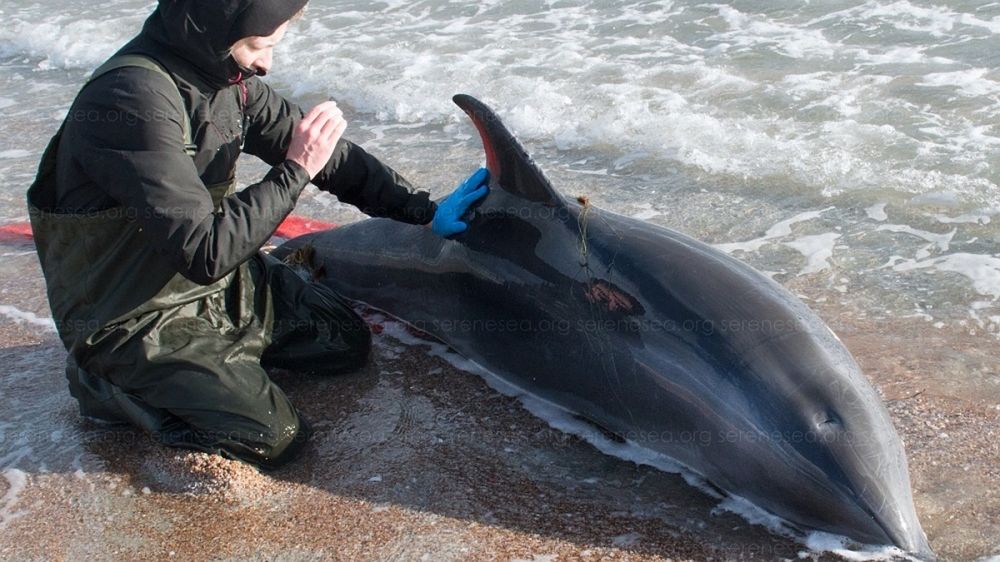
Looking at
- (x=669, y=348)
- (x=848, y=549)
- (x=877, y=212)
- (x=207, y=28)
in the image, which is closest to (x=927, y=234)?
(x=877, y=212)

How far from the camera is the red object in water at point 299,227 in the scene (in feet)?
22.4

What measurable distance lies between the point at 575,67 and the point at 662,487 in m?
6.91

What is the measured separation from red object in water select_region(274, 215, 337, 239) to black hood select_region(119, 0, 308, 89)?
8.62ft

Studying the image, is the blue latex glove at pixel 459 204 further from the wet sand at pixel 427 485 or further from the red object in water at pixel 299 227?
the red object in water at pixel 299 227

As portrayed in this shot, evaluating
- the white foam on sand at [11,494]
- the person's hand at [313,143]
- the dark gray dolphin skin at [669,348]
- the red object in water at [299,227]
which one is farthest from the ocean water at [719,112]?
the white foam on sand at [11,494]

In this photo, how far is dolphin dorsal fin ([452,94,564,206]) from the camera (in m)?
4.62

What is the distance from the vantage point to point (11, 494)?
169 inches

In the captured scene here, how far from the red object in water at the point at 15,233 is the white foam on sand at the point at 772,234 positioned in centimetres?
434

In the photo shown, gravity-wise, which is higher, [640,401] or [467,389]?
[640,401]

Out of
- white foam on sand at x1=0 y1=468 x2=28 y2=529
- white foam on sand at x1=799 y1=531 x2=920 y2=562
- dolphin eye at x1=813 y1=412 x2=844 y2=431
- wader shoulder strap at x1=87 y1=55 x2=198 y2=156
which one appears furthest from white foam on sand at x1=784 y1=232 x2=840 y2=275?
white foam on sand at x1=0 y1=468 x2=28 y2=529

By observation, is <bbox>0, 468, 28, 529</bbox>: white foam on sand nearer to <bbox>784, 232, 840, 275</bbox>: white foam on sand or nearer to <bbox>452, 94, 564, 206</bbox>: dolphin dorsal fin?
<bbox>452, 94, 564, 206</bbox>: dolphin dorsal fin

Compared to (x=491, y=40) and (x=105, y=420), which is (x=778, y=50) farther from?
(x=105, y=420)

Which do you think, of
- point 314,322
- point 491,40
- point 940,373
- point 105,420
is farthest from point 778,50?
point 105,420

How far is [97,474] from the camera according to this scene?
4410 millimetres
